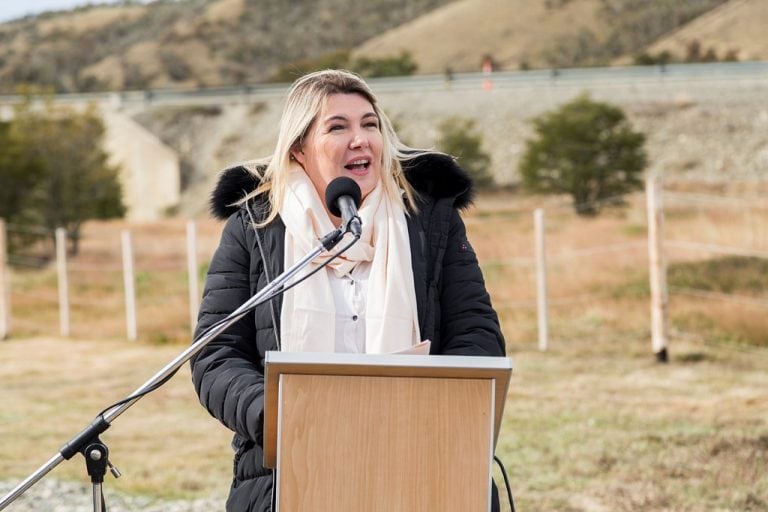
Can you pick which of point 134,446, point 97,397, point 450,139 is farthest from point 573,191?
point 134,446

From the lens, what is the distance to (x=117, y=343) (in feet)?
53.7

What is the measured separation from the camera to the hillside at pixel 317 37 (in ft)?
228

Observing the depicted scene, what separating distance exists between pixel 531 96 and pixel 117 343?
91.1 ft

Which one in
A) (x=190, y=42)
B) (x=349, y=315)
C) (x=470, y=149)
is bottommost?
(x=349, y=315)

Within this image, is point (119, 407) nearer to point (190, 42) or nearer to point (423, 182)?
point (423, 182)

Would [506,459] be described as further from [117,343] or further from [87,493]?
[117,343]

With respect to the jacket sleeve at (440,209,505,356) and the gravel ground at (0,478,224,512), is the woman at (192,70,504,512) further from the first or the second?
the gravel ground at (0,478,224,512)

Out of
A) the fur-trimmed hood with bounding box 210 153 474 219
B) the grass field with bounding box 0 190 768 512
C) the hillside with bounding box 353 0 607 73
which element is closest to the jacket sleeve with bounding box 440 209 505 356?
the fur-trimmed hood with bounding box 210 153 474 219

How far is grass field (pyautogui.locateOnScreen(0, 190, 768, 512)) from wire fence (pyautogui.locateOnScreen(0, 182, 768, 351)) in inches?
1.9

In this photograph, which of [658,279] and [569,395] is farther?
[658,279]

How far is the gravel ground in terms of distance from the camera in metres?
7.24

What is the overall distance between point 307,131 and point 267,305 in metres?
0.52

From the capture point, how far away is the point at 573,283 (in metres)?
16.5

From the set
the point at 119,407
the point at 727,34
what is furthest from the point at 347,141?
the point at 727,34
